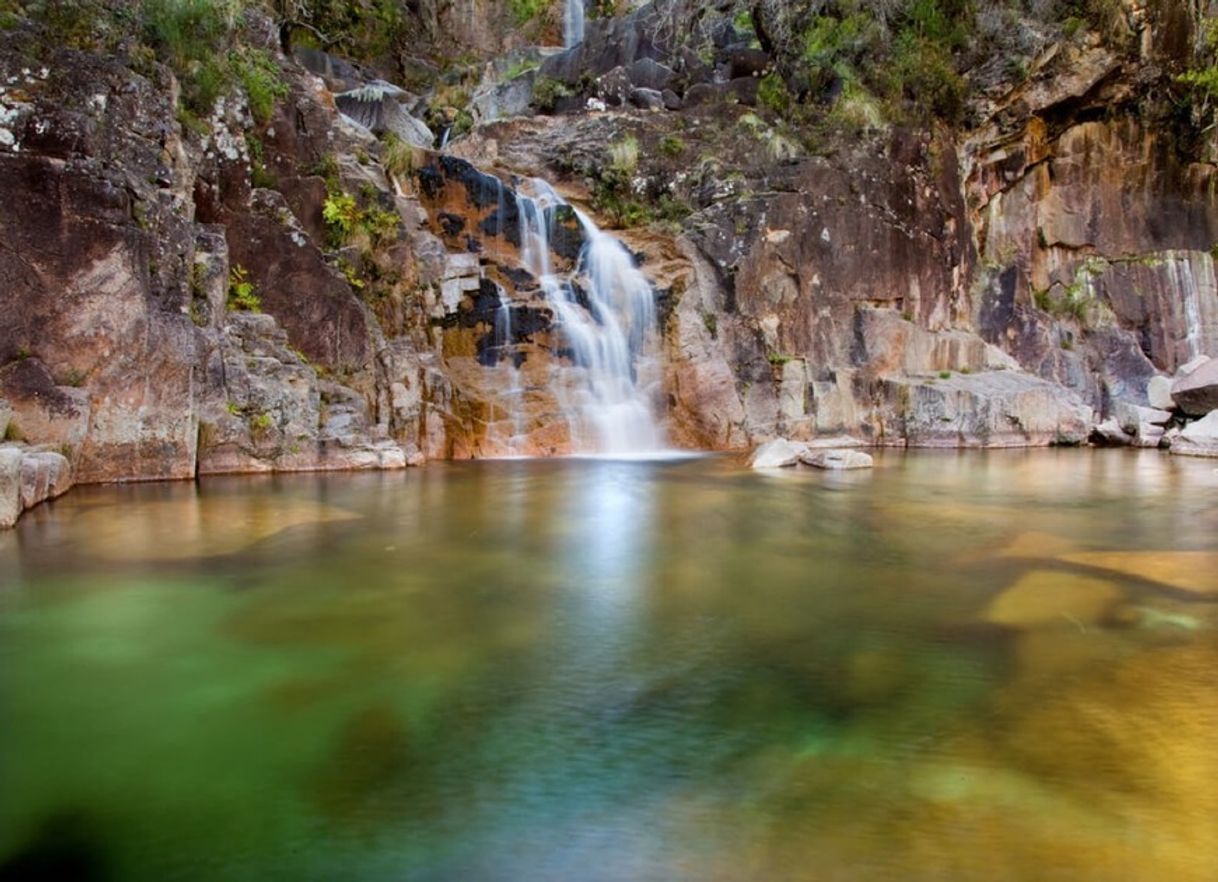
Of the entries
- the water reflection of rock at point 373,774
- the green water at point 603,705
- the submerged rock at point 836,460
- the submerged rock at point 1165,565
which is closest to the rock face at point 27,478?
the green water at point 603,705

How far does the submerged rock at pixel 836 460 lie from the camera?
12547 mm

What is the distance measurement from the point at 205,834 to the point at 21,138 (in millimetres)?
9169

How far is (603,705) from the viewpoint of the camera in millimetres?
3584

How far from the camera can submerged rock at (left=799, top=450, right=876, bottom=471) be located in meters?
12.5

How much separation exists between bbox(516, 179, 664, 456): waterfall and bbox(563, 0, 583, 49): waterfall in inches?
533

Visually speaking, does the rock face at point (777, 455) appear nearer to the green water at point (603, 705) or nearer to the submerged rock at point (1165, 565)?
the green water at point (603, 705)

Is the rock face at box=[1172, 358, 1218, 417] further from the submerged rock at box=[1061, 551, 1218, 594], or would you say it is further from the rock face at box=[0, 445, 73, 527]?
the rock face at box=[0, 445, 73, 527]

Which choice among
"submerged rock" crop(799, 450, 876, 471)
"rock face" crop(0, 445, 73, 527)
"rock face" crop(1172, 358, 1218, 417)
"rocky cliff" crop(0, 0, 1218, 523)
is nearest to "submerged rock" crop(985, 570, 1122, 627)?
"submerged rock" crop(799, 450, 876, 471)

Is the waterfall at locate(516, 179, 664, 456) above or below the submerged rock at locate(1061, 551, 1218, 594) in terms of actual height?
above

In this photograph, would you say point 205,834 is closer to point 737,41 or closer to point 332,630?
point 332,630

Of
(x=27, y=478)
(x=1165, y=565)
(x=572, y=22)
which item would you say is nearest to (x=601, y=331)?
(x=27, y=478)

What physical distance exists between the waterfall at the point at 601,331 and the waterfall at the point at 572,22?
13.5m

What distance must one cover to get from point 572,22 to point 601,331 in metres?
17.0

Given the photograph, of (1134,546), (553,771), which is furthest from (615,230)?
(553,771)
